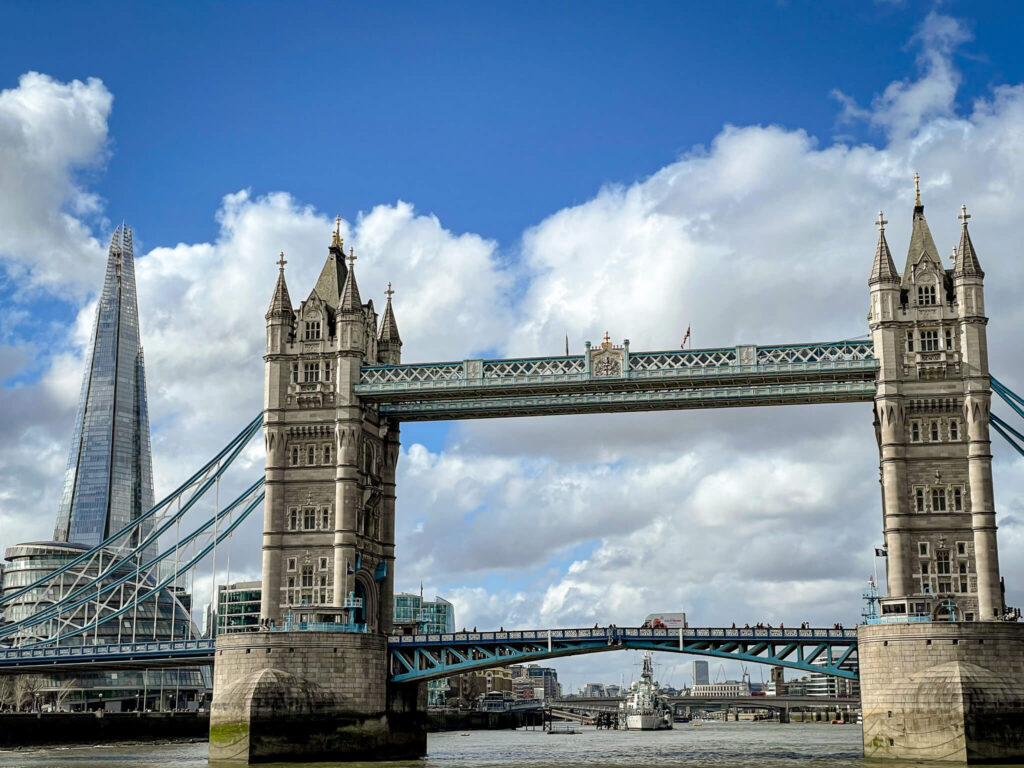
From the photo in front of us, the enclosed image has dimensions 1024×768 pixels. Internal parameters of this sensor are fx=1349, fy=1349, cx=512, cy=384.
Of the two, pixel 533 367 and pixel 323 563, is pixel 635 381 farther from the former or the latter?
pixel 323 563

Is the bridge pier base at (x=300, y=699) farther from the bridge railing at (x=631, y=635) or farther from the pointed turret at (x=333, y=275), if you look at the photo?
the pointed turret at (x=333, y=275)

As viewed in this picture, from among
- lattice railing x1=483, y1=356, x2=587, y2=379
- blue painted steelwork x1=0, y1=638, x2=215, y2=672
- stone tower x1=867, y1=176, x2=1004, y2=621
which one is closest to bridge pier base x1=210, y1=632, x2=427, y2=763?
blue painted steelwork x1=0, y1=638, x2=215, y2=672

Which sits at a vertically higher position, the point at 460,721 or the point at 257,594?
the point at 257,594

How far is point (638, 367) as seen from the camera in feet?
237

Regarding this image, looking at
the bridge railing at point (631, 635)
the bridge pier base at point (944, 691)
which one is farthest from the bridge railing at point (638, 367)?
the bridge pier base at point (944, 691)

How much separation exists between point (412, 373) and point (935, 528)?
28.6 meters

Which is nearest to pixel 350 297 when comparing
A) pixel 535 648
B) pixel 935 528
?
pixel 535 648

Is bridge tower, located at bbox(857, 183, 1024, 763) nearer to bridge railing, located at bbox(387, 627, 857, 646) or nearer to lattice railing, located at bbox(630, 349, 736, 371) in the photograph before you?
bridge railing, located at bbox(387, 627, 857, 646)

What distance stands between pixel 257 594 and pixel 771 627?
Answer: 12470 cm

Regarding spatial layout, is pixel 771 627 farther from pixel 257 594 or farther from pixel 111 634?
pixel 257 594

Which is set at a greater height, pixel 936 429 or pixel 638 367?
pixel 638 367

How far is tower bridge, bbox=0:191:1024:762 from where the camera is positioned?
204ft

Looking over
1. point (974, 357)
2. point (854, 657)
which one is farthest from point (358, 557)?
point (974, 357)

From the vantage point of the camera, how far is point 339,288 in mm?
78312
